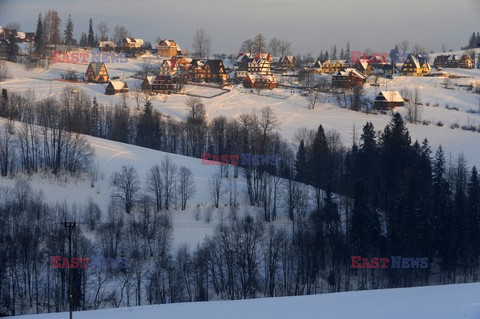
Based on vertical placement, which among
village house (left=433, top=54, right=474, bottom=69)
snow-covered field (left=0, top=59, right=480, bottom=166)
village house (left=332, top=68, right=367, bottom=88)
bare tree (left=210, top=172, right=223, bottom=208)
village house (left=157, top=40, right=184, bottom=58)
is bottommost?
bare tree (left=210, top=172, right=223, bottom=208)

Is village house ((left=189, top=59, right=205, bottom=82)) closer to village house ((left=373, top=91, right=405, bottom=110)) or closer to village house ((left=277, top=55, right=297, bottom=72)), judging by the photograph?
village house ((left=277, top=55, right=297, bottom=72))

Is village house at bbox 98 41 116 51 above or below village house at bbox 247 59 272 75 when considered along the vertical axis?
above

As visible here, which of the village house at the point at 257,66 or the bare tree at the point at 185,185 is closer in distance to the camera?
the bare tree at the point at 185,185

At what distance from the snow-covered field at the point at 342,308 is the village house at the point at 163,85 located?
24465mm

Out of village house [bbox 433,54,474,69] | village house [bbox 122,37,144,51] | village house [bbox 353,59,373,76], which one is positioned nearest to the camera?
village house [bbox 353,59,373,76]

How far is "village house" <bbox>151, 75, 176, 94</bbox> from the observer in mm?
33594

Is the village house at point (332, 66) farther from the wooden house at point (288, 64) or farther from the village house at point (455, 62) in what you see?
the village house at point (455, 62)

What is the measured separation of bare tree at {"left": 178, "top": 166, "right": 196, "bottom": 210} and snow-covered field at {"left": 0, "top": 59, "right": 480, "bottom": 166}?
7.78m

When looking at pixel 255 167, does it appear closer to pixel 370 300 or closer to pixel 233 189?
pixel 233 189

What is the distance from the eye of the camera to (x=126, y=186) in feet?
60.7

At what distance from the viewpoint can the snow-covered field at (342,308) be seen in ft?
28.3

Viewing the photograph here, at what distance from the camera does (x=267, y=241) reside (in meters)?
16.4

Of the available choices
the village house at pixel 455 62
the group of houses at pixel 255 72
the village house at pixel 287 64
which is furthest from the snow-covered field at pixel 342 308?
the village house at pixel 455 62

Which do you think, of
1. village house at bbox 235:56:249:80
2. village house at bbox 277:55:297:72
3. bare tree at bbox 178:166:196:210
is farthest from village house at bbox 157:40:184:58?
bare tree at bbox 178:166:196:210
